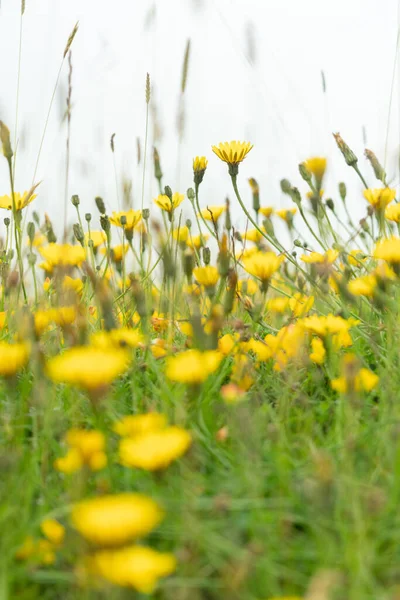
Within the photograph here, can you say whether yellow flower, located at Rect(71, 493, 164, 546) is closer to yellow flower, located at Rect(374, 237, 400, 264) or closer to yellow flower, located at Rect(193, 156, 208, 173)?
yellow flower, located at Rect(374, 237, 400, 264)

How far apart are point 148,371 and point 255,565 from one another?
0.79m

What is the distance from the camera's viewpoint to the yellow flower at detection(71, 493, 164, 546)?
62 cm

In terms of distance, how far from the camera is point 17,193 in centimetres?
173

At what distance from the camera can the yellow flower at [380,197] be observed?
5.24 ft

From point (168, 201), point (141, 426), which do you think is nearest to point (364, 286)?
point (168, 201)

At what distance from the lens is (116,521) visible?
0.62 metres

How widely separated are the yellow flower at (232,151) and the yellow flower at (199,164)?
1.3 inches

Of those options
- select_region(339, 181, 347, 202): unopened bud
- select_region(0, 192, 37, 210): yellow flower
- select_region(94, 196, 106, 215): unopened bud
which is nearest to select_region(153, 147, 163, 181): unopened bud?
select_region(94, 196, 106, 215): unopened bud

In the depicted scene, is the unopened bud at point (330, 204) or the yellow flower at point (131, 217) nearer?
the yellow flower at point (131, 217)

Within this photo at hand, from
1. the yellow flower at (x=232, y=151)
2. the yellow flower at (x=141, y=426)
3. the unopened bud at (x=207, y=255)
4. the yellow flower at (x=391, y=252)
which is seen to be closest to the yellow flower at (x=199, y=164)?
the yellow flower at (x=232, y=151)

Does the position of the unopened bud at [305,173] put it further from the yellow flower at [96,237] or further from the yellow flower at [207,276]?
the yellow flower at [96,237]

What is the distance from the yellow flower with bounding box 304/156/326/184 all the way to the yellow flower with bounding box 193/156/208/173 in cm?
31

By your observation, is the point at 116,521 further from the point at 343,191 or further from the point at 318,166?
the point at 343,191

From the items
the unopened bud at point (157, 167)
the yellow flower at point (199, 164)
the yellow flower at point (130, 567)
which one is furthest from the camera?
the unopened bud at point (157, 167)
